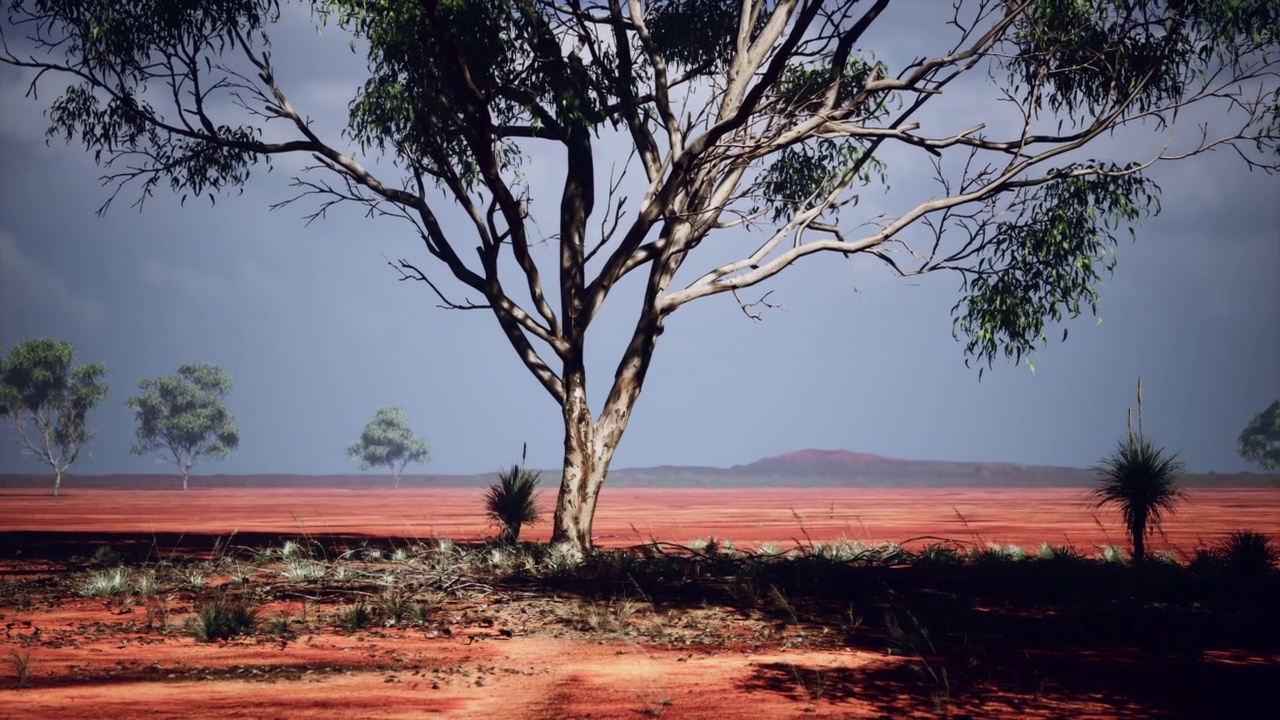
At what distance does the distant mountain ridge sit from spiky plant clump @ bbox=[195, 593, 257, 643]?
127230 millimetres

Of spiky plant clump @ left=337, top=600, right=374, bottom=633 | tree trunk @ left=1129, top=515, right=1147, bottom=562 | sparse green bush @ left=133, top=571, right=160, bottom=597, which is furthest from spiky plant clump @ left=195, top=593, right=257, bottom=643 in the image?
tree trunk @ left=1129, top=515, right=1147, bottom=562

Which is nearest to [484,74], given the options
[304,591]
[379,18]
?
[379,18]

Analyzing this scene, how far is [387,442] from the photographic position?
114625 mm

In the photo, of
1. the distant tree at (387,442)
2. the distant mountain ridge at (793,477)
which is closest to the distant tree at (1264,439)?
the distant mountain ridge at (793,477)

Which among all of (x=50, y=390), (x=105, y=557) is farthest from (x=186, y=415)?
(x=105, y=557)

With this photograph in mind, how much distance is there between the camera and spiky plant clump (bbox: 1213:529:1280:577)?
13359mm

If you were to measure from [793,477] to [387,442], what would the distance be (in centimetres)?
7421

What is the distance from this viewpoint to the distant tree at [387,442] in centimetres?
11394

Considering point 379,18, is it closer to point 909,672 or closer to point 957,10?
point 957,10

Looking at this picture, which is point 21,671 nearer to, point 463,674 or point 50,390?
point 463,674

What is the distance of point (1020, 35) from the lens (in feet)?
53.0

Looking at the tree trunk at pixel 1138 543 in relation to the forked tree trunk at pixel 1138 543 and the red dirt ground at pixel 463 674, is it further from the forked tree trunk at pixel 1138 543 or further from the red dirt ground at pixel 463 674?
the red dirt ground at pixel 463 674

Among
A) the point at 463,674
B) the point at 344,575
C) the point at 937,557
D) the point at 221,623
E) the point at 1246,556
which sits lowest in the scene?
the point at 463,674

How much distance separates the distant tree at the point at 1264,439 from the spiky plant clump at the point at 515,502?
93.2 meters
